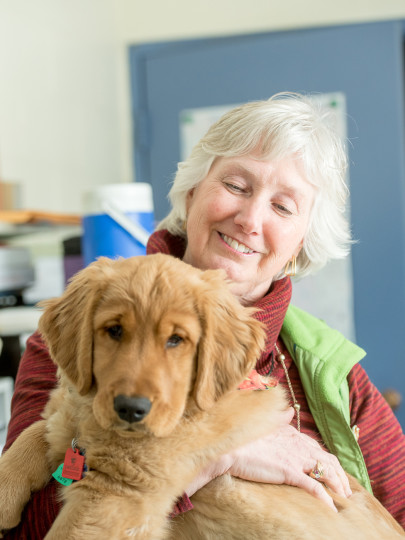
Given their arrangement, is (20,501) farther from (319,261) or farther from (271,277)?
(319,261)

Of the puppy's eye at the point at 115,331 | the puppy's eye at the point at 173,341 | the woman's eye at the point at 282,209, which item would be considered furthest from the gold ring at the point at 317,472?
the woman's eye at the point at 282,209

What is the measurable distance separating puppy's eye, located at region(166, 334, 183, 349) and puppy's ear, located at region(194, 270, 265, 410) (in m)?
0.06

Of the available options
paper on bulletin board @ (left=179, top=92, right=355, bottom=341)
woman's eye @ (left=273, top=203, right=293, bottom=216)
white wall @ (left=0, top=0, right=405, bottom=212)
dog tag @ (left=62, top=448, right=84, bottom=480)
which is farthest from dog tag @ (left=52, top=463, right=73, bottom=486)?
paper on bulletin board @ (left=179, top=92, right=355, bottom=341)

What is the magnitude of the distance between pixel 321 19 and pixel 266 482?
341 cm

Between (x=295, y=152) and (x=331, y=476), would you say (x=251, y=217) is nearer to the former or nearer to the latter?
(x=295, y=152)

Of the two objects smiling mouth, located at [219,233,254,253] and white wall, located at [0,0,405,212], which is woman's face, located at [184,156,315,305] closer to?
smiling mouth, located at [219,233,254,253]

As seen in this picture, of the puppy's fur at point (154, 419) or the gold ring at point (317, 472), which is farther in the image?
the gold ring at point (317, 472)

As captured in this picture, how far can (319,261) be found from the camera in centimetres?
202

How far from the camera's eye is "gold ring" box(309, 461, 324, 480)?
1476 millimetres

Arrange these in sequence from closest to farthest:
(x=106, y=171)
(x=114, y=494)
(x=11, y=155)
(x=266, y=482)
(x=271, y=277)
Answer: (x=114, y=494) → (x=266, y=482) → (x=271, y=277) → (x=11, y=155) → (x=106, y=171)

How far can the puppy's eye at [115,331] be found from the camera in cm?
130

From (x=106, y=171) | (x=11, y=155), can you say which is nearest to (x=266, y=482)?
(x=11, y=155)

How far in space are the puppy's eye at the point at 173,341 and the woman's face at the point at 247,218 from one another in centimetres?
44

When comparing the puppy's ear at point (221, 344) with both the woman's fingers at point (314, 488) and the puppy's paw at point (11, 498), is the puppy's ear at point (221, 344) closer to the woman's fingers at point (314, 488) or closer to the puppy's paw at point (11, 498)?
the woman's fingers at point (314, 488)
